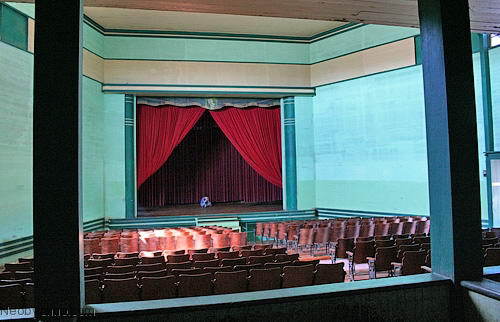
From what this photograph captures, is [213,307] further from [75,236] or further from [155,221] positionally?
[155,221]

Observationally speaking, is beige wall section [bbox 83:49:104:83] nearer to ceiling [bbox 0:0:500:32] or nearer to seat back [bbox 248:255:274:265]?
ceiling [bbox 0:0:500:32]

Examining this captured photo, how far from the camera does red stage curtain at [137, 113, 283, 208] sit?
19.1 metres

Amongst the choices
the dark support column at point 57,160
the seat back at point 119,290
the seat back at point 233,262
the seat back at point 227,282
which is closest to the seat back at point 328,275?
the seat back at point 227,282

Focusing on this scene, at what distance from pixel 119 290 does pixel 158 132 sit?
1252 centimetres

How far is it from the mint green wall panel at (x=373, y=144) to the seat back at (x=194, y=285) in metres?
10.3

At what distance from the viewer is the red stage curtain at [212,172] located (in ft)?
62.5

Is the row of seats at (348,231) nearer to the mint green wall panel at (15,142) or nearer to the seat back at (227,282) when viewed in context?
the seat back at (227,282)

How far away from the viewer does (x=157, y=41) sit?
15.8m

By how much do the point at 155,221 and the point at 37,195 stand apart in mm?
12532

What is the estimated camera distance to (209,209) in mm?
17078

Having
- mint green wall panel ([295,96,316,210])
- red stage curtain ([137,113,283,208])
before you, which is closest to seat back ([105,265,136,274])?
mint green wall panel ([295,96,316,210])

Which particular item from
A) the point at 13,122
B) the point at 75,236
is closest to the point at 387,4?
the point at 75,236

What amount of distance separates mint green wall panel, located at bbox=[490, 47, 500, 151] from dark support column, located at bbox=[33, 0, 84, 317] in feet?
37.9

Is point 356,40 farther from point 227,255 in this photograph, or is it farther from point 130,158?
point 227,255
